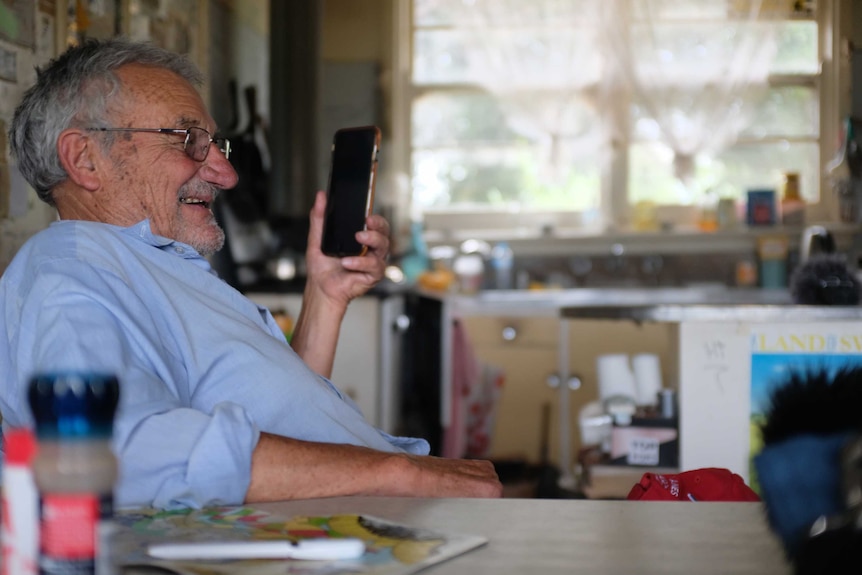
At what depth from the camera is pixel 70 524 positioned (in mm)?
496

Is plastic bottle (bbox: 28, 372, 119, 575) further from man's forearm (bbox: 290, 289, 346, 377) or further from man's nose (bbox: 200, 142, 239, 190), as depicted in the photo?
man's forearm (bbox: 290, 289, 346, 377)

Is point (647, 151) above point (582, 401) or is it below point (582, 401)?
above

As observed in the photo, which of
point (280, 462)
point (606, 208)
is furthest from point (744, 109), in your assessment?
point (280, 462)

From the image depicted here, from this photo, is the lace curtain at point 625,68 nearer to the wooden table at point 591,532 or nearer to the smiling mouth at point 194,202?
the smiling mouth at point 194,202

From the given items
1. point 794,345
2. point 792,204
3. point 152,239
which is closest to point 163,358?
point 152,239

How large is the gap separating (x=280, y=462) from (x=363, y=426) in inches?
11.8

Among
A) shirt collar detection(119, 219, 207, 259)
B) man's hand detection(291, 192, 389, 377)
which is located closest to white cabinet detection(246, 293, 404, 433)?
man's hand detection(291, 192, 389, 377)

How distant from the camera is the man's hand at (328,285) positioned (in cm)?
162

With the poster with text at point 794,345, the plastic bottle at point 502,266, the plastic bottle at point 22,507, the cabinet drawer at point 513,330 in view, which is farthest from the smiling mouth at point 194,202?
the plastic bottle at point 502,266

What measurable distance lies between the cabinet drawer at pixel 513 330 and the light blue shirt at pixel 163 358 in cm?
291

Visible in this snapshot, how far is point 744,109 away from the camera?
4941 mm

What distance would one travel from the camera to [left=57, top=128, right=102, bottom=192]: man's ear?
1.34m

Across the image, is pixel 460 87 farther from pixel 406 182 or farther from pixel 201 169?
pixel 201 169

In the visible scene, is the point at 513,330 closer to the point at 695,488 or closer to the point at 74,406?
the point at 695,488
